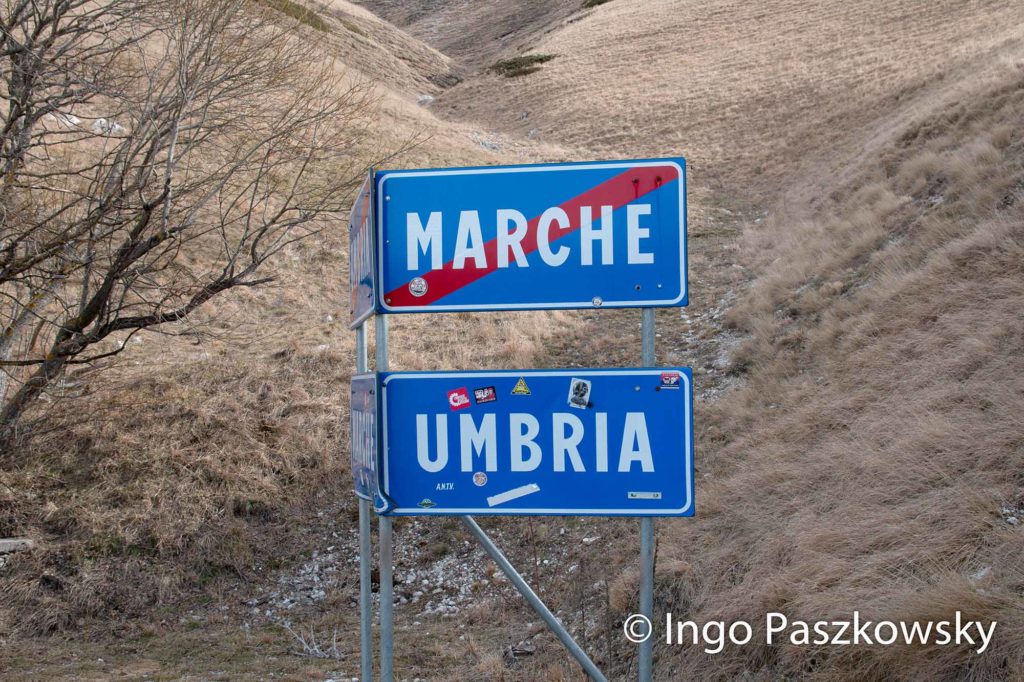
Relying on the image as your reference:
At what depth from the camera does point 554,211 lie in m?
2.82

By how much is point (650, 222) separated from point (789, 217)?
1337cm

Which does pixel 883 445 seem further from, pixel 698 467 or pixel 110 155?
pixel 110 155

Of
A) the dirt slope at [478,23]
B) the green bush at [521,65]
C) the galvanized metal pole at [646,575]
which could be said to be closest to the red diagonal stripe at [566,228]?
the galvanized metal pole at [646,575]

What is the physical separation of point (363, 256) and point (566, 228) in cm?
80

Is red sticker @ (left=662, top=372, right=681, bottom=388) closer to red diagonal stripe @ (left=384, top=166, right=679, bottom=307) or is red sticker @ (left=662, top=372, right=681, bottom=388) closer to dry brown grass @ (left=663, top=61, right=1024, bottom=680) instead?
red diagonal stripe @ (left=384, top=166, right=679, bottom=307)

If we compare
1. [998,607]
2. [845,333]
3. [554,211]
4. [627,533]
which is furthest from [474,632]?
[845,333]

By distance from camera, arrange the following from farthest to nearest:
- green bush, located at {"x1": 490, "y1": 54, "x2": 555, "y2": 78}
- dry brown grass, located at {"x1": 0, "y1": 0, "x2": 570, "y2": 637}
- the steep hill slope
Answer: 1. green bush, located at {"x1": 490, "y1": 54, "x2": 555, "y2": 78}
2. the steep hill slope
3. dry brown grass, located at {"x1": 0, "y1": 0, "x2": 570, "y2": 637}

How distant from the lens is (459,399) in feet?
9.20

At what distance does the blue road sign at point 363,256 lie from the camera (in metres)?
2.82

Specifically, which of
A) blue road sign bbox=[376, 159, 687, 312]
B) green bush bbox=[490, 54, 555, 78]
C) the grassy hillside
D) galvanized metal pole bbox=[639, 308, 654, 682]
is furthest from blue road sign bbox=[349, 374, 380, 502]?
green bush bbox=[490, 54, 555, 78]

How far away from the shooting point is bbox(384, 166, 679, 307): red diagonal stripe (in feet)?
9.08

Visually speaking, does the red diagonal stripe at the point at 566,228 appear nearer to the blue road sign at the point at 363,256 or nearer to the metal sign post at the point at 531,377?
the metal sign post at the point at 531,377

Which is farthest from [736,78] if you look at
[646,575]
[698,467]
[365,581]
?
[646,575]

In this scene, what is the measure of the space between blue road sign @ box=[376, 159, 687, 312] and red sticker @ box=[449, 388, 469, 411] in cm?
29
